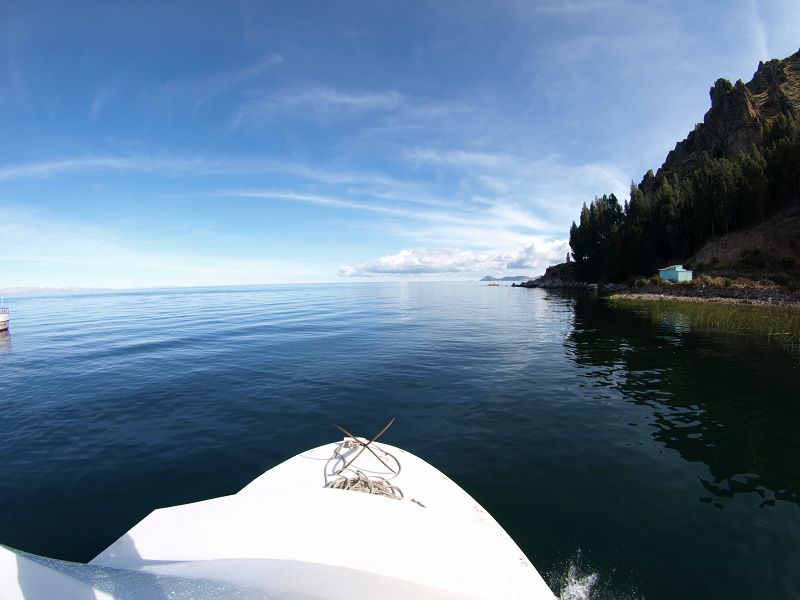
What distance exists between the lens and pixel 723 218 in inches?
3268

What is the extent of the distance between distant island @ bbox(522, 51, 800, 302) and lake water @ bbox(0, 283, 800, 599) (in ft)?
184

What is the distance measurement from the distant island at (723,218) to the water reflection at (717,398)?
42.8 metres

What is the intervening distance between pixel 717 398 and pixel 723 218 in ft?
305

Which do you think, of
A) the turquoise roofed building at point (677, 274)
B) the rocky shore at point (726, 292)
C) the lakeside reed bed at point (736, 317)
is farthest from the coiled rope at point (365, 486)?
the turquoise roofed building at point (677, 274)

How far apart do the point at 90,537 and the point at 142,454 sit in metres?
4.39

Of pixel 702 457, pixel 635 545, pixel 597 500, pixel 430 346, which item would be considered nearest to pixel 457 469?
pixel 597 500

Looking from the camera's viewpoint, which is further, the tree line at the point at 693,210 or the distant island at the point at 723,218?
the tree line at the point at 693,210

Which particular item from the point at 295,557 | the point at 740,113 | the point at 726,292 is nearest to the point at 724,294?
the point at 726,292

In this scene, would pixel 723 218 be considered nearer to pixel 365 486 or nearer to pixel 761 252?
pixel 761 252

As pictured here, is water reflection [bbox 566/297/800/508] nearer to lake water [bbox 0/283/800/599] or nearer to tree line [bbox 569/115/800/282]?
lake water [bbox 0/283/800/599]

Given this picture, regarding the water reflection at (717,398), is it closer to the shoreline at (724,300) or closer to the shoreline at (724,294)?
the shoreline at (724,300)

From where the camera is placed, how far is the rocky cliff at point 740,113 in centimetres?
12186

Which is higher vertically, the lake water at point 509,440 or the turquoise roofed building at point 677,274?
the turquoise roofed building at point 677,274

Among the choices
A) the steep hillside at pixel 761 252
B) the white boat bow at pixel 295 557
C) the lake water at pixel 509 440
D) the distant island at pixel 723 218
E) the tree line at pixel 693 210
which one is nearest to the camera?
the white boat bow at pixel 295 557
